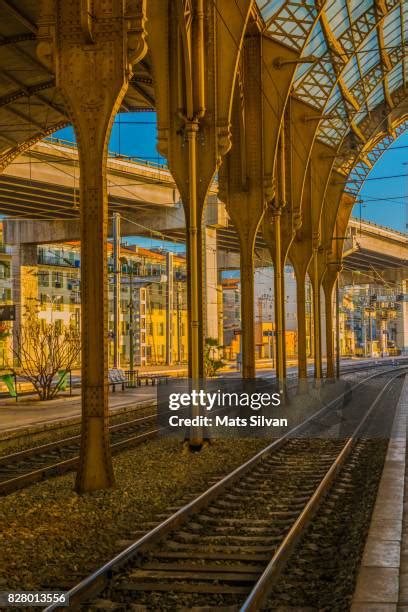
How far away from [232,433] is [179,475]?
23.4 feet

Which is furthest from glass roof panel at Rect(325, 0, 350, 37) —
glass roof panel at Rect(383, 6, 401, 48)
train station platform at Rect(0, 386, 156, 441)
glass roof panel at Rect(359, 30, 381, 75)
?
train station platform at Rect(0, 386, 156, 441)

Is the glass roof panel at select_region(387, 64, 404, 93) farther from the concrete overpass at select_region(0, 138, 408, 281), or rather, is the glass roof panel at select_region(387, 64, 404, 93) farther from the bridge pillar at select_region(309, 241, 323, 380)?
the concrete overpass at select_region(0, 138, 408, 281)

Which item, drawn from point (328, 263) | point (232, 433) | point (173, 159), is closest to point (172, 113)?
point (173, 159)

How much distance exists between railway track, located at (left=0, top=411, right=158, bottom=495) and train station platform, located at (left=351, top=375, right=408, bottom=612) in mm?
5497

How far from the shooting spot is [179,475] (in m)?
14.4

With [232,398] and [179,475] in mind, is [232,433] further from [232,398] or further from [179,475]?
[179,475]

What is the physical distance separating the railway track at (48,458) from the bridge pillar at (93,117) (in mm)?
1535

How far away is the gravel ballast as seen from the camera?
27.1 feet

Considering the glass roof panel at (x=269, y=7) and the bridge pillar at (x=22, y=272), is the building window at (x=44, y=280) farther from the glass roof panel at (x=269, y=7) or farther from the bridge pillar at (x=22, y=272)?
the glass roof panel at (x=269, y=7)

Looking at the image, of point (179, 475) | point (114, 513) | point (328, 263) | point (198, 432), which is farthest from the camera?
point (328, 263)

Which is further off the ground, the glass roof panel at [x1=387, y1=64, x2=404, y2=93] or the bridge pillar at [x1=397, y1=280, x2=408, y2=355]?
the glass roof panel at [x1=387, y1=64, x2=404, y2=93]

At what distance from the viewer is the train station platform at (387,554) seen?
6.61 meters

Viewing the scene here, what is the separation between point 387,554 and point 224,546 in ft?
6.16

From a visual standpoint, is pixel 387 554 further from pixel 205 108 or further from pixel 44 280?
pixel 44 280
